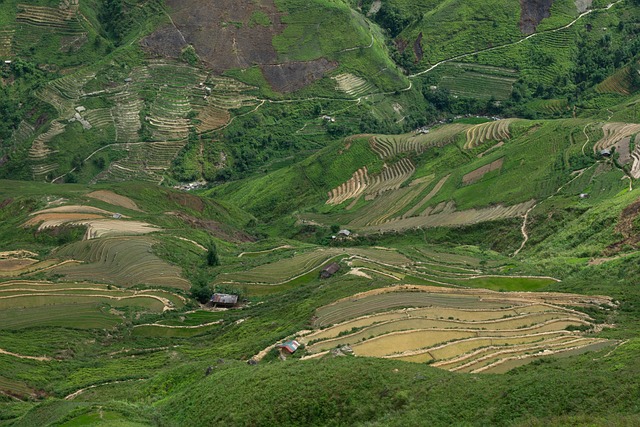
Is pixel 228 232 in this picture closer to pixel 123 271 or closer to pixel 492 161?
pixel 123 271

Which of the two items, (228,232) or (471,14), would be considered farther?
(471,14)

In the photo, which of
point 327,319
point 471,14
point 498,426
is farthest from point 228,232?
point 471,14

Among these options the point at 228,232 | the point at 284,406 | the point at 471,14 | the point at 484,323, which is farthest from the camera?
the point at 471,14

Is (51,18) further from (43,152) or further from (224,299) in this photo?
(224,299)

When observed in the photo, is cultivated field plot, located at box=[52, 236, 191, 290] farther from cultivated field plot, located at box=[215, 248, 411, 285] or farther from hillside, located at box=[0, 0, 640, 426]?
cultivated field plot, located at box=[215, 248, 411, 285]

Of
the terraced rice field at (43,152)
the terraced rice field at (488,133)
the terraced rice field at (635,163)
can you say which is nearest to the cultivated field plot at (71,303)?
the terraced rice field at (635,163)

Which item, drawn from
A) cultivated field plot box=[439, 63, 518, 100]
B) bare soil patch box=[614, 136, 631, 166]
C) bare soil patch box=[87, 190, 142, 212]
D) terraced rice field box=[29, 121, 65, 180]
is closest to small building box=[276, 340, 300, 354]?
bare soil patch box=[87, 190, 142, 212]
